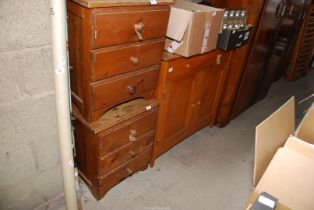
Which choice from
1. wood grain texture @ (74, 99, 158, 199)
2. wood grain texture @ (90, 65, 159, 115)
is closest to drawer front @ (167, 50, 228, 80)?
wood grain texture @ (90, 65, 159, 115)

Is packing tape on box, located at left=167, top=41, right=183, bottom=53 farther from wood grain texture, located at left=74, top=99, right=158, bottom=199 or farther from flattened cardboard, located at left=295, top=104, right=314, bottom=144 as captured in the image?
flattened cardboard, located at left=295, top=104, right=314, bottom=144

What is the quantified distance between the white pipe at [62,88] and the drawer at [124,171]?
0.26 metres

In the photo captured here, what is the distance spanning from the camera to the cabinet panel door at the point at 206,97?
199 cm

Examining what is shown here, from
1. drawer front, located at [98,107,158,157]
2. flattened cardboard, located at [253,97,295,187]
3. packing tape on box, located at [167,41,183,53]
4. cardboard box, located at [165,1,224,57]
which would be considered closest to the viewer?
flattened cardboard, located at [253,97,295,187]

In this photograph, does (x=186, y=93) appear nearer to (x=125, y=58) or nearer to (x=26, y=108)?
(x=125, y=58)

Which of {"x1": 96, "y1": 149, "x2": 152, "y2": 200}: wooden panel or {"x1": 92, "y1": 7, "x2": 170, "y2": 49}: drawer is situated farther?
{"x1": 96, "y1": 149, "x2": 152, "y2": 200}: wooden panel


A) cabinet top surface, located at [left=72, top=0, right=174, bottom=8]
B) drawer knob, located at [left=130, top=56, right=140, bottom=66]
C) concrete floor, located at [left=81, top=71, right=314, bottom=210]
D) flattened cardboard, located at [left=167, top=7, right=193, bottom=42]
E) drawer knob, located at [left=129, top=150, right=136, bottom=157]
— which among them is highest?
cabinet top surface, located at [left=72, top=0, right=174, bottom=8]

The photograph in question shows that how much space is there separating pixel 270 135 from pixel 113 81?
2.80ft

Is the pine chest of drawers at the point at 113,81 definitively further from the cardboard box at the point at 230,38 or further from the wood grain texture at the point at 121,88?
the cardboard box at the point at 230,38

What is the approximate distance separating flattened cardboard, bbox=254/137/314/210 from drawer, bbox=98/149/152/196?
2.77 feet

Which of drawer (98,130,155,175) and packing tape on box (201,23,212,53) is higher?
packing tape on box (201,23,212,53)

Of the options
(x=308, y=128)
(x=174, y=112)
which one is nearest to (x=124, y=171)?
(x=174, y=112)

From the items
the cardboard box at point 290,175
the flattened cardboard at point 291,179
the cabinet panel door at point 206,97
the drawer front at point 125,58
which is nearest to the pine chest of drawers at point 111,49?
the drawer front at point 125,58

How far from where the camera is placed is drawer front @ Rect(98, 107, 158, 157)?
1.43 metres
